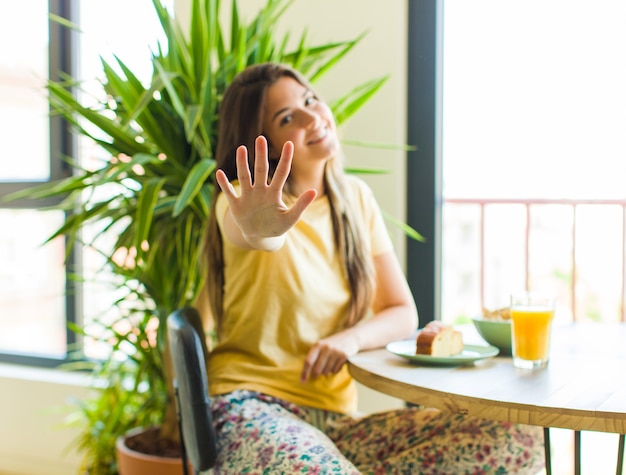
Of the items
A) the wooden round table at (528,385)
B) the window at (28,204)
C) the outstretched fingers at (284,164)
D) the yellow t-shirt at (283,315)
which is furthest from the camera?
the window at (28,204)

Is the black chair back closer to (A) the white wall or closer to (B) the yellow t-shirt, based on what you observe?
(B) the yellow t-shirt

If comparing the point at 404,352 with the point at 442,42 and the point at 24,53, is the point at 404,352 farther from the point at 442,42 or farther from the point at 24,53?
the point at 24,53

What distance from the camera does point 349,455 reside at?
1.61 metres

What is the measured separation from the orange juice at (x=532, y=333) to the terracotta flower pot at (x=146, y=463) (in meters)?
1.03

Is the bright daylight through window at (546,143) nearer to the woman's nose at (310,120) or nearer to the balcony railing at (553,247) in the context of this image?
the balcony railing at (553,247)

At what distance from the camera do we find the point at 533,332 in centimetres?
133

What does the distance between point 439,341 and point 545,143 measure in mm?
2406

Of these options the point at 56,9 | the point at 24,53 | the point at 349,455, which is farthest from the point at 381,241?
the point at 24,53

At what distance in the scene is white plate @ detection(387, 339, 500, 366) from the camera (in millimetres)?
1344

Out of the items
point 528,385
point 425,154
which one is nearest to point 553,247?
point 425,154

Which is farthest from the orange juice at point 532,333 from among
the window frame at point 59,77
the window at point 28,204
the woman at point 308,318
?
the window at point 28,204

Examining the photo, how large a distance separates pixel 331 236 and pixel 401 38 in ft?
2.92

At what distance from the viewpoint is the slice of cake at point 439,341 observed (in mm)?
1375

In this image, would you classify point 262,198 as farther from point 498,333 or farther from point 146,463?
point 146,463
